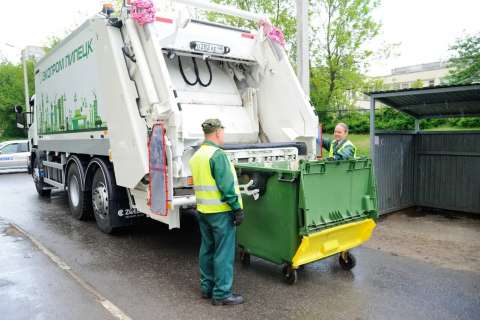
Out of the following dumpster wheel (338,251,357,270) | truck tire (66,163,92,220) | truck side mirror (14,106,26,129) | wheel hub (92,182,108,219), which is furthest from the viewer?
truck side mirror (14,106,26,129)

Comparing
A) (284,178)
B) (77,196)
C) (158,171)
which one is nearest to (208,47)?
(158,171)

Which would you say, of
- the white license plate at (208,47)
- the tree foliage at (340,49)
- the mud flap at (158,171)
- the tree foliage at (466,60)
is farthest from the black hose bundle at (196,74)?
the tree foliage at (466,60)

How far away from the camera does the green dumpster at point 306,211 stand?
3670 millimetres

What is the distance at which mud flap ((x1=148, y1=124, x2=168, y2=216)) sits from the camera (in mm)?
4156

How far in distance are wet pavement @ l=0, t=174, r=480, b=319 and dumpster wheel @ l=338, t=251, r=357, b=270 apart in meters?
0.07

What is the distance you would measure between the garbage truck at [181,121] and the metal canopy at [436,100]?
180 cm

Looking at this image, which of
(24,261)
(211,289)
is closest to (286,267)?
(211,289)

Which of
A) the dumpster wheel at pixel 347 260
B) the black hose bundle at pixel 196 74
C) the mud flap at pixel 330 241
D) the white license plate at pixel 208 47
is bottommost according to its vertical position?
the dumpster wheel at pixel 347 260

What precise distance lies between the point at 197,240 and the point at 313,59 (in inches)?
455

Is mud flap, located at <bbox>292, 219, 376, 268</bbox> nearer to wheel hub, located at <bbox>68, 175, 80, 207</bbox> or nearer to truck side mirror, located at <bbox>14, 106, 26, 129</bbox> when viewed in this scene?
wheel hub, located at <bbox>68, 175, 80, 207</bbox>

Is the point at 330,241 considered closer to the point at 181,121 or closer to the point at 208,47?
the point at 181,121

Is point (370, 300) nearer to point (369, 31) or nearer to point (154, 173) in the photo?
point (154, 173)

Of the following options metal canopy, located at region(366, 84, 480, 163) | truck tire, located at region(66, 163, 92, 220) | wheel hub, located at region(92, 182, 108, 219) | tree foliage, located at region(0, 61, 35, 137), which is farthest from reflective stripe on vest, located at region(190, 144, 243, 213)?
tree foliage, located at region(0, 61, 35, 137)

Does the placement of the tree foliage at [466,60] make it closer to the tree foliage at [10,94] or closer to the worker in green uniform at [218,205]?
the worker in green uniform at [218,205]
